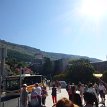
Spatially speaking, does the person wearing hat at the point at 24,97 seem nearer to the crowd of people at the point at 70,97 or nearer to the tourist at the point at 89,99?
the crowd of people at the point at 70,97

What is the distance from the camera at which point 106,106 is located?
75.9 feet

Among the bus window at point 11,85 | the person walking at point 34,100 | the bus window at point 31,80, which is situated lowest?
the person walking at point 34,100

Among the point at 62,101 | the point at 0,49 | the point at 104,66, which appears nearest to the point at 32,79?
the point at 0,49

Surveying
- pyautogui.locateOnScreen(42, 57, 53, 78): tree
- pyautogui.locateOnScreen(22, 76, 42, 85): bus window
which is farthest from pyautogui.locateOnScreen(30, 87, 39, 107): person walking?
pyautogui.locateOnScreen(42, 57, 53, 78): tree

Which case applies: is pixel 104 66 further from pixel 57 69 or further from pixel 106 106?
pixel 106 106

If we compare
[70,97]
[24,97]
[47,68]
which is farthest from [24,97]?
[47,68]

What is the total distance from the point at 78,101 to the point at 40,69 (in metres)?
138

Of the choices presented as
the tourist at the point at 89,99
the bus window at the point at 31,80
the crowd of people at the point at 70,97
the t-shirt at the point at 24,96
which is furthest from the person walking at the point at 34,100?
the bus window at the point at 31,80

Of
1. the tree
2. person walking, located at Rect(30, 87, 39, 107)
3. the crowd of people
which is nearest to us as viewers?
the crowd of people

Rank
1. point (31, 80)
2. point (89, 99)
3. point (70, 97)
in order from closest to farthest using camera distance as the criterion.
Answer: point (89, 99) → point (70, 97) → point (31, 80)

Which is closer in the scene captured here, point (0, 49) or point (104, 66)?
point (0, 49)

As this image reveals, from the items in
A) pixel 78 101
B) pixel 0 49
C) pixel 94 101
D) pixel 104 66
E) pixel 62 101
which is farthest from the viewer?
pixel 104 66

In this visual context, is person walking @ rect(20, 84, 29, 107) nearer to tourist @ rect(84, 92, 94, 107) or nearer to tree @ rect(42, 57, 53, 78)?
tourist @ rect(84, 92, 94, 107)

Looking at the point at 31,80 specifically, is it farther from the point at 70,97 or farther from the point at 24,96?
the point at 70,97
